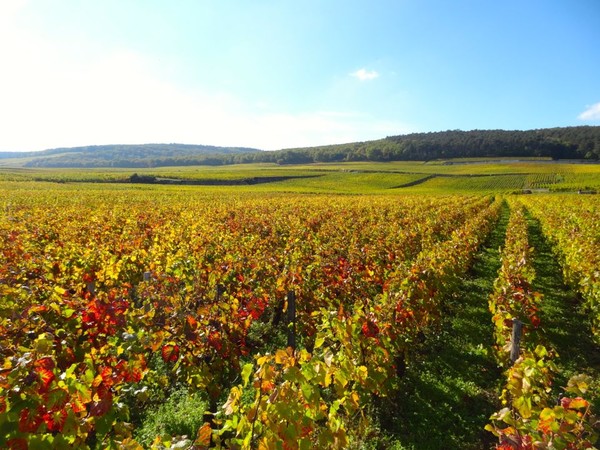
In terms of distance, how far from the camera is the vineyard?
2.75 metres

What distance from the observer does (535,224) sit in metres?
26.1

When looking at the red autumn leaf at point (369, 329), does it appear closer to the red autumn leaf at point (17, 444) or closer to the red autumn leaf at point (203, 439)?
the red autumn leaf at point (203, 439)

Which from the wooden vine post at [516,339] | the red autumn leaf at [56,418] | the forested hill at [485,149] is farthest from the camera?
the forested hill at [485,149]

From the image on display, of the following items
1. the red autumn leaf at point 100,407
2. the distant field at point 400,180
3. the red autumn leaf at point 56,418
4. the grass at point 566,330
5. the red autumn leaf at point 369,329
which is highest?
the red autumn leaf at point 100,407

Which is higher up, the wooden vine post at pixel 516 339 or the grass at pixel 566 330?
the wooden vine post at pixel 516 339

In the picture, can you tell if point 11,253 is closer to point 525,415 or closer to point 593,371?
point 525,415

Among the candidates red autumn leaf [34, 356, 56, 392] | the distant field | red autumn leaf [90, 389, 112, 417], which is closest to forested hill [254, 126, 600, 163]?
the distant field

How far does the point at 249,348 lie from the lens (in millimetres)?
7133

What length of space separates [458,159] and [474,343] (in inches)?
5535

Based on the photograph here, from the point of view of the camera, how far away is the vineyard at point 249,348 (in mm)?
2752

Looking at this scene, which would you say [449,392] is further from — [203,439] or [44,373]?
[44,373]

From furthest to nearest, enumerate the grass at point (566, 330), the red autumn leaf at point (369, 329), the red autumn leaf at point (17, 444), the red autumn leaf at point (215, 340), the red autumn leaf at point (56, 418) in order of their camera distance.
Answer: the grass at point (566, 330), the red autumn leaf at point (369, 329), the red autumn leaf at point (215, 340), the red autumn leaf at point (56, 418), the red autumn leaf at point (17, 444)

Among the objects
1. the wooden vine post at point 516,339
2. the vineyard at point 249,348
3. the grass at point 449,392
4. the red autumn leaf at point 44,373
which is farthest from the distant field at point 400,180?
the red autumn leaf at point 44,373

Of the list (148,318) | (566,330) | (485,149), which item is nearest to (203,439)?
(148,318)
